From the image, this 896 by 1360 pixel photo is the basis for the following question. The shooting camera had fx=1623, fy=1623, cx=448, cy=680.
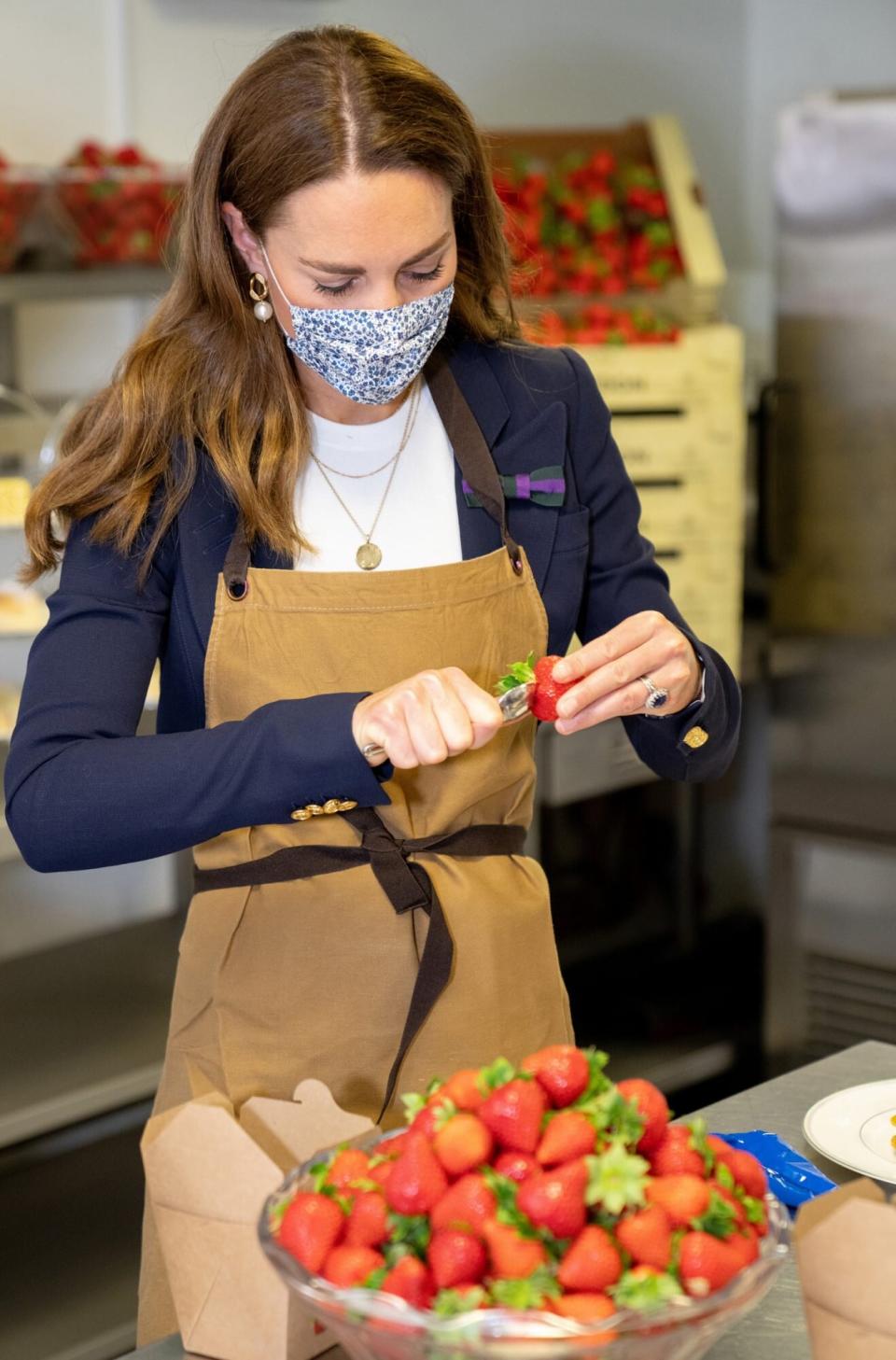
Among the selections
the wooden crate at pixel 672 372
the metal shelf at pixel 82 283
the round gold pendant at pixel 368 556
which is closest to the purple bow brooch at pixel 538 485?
the round gold pendant at pixel 368 556

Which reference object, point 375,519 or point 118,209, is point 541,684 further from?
point 118,209

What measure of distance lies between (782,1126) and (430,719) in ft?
1.64

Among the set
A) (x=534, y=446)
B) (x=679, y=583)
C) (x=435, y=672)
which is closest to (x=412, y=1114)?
(x=435, y=672)

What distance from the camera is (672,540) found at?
3117 mm

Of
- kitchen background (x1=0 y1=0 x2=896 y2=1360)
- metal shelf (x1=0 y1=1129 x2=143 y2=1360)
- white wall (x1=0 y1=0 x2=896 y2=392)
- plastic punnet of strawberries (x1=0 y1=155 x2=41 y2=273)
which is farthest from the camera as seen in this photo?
white wall (x1=0 y1=0 x2=896 y2=392)

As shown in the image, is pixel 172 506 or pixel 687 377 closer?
pixel 172 506

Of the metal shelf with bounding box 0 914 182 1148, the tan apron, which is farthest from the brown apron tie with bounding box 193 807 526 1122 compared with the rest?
the metal shelf with bounding box 0 914 182 1148

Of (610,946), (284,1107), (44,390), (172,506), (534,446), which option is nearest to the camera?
(284,1107)

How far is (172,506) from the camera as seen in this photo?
1402mm

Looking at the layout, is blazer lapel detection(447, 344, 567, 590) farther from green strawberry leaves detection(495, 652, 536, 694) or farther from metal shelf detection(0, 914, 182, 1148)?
metal shelf detection(0, 914, 182, 1148)

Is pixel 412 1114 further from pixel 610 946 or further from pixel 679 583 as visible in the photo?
pixel 610 946

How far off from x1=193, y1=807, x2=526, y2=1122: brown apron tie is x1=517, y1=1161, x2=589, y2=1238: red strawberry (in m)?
0.55

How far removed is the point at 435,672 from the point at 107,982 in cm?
180

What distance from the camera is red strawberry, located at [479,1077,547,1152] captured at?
877 millimetres
